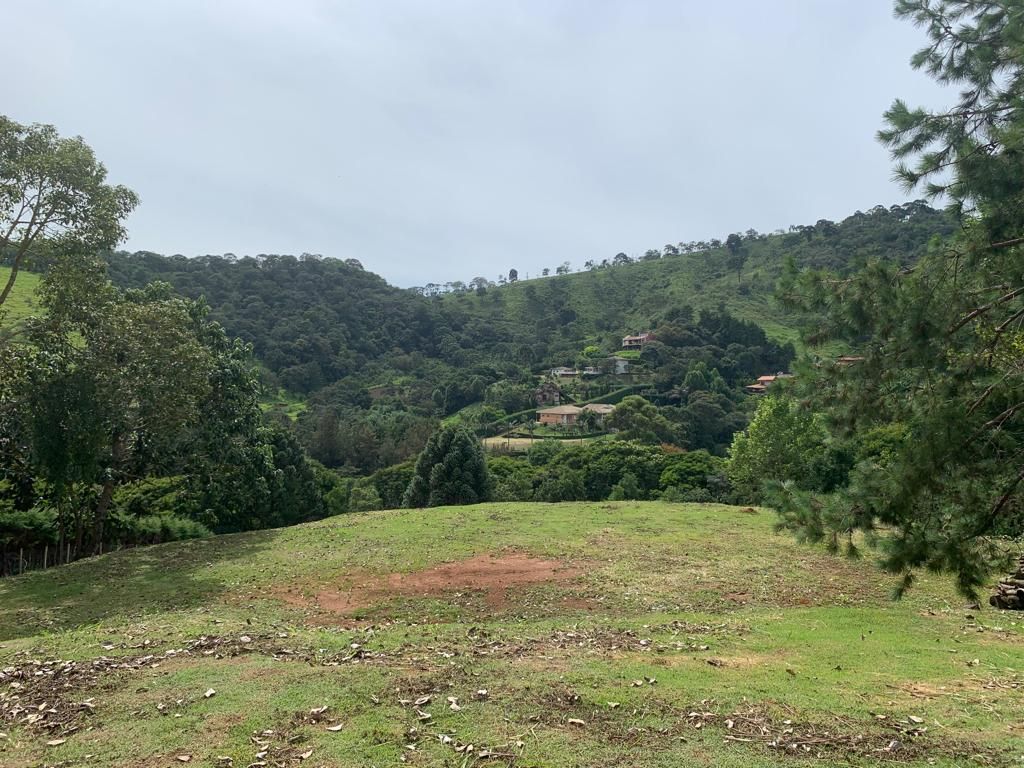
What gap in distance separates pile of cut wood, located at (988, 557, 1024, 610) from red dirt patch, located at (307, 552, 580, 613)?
27.2 ft

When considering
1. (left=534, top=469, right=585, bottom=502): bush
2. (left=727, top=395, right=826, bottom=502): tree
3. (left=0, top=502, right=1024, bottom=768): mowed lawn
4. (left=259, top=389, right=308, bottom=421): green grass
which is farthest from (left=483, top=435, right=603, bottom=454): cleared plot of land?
(left=0, top=502, right=1024, bottom=768): mowed lawn

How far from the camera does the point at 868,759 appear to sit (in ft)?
20.5

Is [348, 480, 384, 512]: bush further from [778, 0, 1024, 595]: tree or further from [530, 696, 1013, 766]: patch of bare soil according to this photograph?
[778, 0, 1024, 595]: tree

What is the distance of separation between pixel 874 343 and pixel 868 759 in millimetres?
4069

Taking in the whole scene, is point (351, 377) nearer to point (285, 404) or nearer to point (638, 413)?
point (285, 404)

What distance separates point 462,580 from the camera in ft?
50.6

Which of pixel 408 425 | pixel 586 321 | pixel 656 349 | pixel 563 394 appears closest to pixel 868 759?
pixel 408 425

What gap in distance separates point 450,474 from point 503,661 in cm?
2604

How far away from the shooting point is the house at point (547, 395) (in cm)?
9419

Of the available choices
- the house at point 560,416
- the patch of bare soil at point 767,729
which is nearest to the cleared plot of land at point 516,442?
the house at point 560,416

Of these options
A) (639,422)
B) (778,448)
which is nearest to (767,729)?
(778,448)

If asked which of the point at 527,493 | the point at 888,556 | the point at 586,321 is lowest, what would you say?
the point at 527,493

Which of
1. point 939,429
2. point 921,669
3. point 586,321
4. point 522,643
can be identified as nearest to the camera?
point 939,429

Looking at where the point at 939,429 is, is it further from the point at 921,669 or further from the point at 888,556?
the point at 921,669
